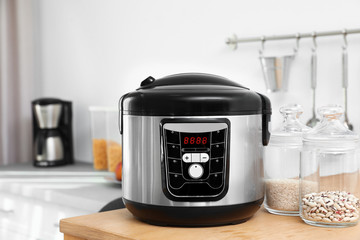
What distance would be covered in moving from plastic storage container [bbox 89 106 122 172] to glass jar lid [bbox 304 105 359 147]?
4.96ft

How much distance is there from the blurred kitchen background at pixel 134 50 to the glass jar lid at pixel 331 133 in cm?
88

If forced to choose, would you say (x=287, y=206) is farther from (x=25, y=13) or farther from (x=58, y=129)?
(x=25, y=13)

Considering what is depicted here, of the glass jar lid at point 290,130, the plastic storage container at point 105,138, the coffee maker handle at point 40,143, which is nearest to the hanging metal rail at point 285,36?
the plastic storage container at point 105,138

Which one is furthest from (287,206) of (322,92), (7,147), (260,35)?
(7,147)

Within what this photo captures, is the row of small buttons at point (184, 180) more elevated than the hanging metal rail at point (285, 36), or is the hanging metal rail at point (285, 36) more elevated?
the hanging metal rail at point (285, 36)

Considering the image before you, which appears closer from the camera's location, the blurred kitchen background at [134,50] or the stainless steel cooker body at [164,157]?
the stainless steel cooker body at [164,157]

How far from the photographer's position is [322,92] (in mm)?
1631

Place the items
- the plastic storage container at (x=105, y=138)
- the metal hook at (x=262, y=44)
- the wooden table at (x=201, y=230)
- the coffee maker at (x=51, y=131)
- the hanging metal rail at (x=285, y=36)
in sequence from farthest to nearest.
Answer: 1. the coffee maker at (x=51, y=131)
2. the plastic storage container at (x=105, y=138)
3. the metal hook at (x=262, y=44)
4. the hanging metal rail at (x=285, y=36)
5. the wooden table at (x=201, y=230)

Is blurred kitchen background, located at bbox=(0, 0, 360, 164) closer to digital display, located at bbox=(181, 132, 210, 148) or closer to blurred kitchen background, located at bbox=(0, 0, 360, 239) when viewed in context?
blurred kitchen background, located at bbox=(0, 0, 360, 239)

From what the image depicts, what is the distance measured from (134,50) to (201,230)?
1655mm

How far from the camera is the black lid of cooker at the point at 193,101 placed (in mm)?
708

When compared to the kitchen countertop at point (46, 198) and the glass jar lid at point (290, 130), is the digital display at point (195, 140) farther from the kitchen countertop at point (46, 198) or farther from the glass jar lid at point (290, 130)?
the kitchen countertop at point (46, 198)

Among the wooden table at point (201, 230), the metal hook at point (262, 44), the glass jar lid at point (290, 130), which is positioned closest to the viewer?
the wooden table at point (201, 230)

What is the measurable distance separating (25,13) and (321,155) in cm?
233
